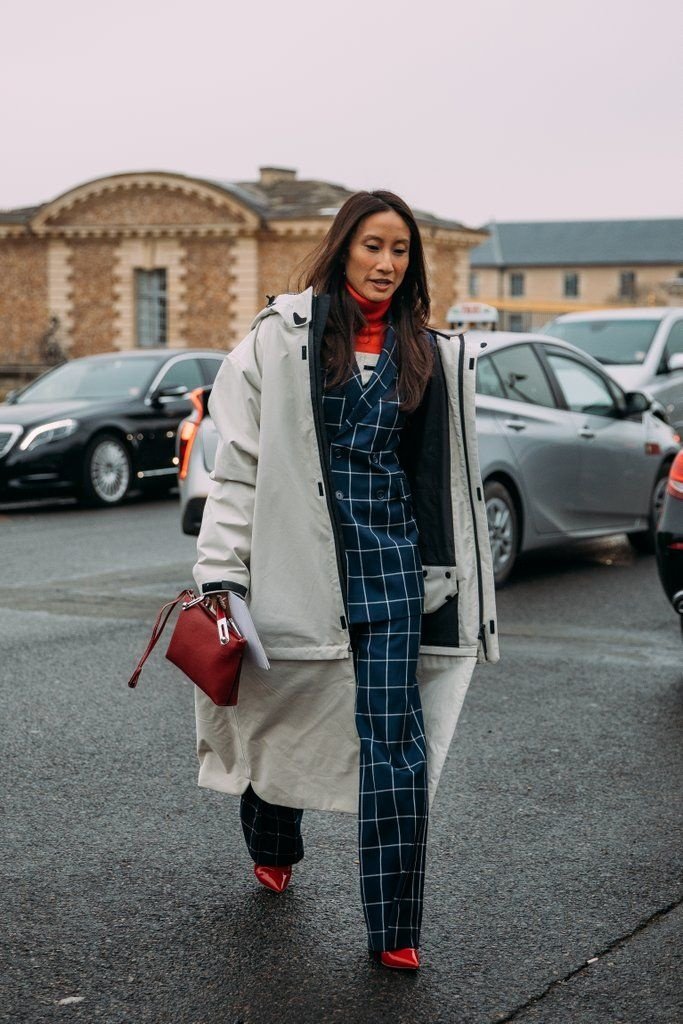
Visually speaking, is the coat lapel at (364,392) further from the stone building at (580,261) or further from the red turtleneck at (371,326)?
the stone building at (580,261)

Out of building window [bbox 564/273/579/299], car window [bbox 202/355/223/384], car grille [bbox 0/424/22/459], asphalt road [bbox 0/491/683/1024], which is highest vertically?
building window [bbox 564/273/579/299]

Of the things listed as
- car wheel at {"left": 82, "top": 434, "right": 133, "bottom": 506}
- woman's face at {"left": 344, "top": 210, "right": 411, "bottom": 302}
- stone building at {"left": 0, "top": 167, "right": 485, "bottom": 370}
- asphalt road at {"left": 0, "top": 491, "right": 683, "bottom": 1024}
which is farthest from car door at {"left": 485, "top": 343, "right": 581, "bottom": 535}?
stone building at {"left": 0, "top": 167, "right": 485, "bottom": 370}

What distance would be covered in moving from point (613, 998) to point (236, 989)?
88cm

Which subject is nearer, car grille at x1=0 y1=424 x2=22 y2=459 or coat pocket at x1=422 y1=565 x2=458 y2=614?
coat pocket at x1=422 y1=565 x2=458 y2=614

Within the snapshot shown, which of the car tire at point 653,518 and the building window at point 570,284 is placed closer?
the car tire at point 653,518

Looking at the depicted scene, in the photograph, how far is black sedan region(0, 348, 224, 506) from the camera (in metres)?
14.2

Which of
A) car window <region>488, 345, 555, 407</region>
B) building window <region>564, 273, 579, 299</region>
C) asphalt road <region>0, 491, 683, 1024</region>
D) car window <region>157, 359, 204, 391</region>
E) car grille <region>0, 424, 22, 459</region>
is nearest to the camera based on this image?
asphalt road <region>0, 491, 683, 1024</region>

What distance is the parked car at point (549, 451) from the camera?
9250mm

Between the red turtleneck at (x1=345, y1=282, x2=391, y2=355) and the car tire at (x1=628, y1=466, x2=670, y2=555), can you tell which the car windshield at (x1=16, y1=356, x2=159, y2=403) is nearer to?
the car tire at (x1=628, y1=466, x2=670, y2=555)

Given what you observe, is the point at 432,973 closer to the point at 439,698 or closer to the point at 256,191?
the point at 439,698

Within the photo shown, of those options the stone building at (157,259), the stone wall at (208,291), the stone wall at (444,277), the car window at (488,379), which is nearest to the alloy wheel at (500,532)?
the car window at (488,379)

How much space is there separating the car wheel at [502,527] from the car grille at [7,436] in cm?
651

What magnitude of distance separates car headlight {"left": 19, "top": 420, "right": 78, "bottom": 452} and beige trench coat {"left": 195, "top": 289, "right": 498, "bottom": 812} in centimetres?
1091

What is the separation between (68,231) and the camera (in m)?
37.1
